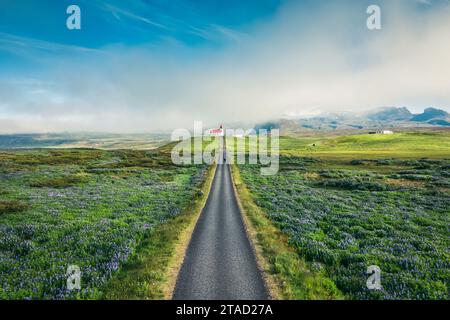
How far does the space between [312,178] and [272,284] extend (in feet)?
158

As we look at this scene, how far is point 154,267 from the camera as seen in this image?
13.4 m

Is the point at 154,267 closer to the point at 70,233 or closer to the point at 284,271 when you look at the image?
the point at 284,271

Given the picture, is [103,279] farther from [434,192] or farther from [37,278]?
[434,192]

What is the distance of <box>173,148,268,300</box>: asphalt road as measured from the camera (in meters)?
11.3

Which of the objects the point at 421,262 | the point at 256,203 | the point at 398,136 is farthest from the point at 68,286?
the point at 398,136

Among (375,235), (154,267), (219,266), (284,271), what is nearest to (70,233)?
(154,267)

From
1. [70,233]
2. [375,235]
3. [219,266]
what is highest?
[70,233]

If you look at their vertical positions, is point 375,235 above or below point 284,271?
below

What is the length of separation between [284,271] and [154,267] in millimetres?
6767

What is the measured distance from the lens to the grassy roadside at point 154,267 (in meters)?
11.1

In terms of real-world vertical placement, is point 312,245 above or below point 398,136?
below

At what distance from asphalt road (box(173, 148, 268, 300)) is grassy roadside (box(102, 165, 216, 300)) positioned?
0.51 metres

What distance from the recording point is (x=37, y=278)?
1215 cm
